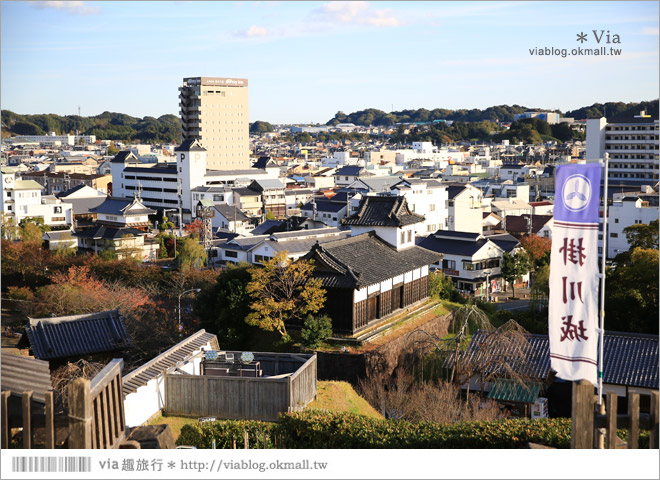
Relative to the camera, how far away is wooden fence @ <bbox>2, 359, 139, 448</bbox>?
4.04 metres

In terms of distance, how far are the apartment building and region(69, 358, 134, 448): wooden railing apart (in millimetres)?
48065

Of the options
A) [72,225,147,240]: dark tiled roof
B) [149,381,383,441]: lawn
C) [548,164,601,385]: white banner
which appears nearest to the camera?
[548,164,601,385]: white banner

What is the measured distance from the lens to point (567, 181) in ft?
18.9

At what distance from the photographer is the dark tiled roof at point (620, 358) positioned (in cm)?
1229

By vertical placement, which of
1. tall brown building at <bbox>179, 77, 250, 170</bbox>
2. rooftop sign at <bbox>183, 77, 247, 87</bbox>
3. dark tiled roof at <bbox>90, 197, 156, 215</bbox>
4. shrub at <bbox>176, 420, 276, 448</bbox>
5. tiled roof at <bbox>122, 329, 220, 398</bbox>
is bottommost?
shrub at <bbox>176, 420, 276, 448</bbox>

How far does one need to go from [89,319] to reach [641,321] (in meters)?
12.5

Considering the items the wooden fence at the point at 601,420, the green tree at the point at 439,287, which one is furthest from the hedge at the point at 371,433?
the green tree at the point at 439,287

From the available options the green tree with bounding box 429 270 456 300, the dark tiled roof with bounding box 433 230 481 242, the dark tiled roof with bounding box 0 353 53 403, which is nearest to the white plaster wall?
the green tree with bounding box 429 270 456 300

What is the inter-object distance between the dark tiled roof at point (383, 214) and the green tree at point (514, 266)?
31.7ft

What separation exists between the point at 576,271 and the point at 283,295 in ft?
34.2

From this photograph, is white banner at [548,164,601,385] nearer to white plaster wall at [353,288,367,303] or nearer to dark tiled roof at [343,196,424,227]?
white plaster wall at [353,288,367,303]

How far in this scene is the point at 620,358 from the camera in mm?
12805

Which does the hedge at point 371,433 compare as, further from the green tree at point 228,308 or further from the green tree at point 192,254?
the green tree at point 192,254

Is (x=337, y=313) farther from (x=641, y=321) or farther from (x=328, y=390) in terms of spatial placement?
(x=641, y=321)
